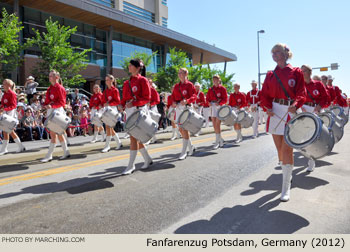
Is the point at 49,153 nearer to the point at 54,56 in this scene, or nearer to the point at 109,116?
the point at 109,116

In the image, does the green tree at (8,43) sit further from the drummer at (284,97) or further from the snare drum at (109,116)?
the drummer at (284,97)

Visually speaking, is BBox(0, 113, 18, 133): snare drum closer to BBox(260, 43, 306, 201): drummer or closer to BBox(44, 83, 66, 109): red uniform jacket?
BBox(44, 83, 66, 109): red uniform jacket

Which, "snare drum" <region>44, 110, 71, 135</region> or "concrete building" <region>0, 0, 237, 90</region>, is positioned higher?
"concrete building" <region>0, 0, 237, 90</region>

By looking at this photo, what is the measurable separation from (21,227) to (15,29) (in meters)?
18.3

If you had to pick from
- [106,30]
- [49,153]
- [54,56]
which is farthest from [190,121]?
[106,30]

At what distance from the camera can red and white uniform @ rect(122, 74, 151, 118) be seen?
17.8ft

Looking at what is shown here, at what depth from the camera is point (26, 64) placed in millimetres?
23047

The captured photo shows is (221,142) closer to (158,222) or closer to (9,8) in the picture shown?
(158,222)

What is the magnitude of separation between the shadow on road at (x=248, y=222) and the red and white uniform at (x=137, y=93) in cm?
264

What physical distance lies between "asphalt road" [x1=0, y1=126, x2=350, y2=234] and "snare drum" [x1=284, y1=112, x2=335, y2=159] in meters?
0.73

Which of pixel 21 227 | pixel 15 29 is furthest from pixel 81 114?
pixel 21 227

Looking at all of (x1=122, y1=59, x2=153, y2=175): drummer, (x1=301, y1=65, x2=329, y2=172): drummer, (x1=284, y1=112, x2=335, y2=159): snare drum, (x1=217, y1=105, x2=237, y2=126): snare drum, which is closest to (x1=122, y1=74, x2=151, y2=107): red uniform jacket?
(x1=122, y1=59, x2=153, y2=175): drummer

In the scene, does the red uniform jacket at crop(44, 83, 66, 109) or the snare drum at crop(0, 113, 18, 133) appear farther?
the snare drum at crop(0, 113, 18, 133)

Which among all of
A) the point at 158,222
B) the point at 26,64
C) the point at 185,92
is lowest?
the point at 158,222
